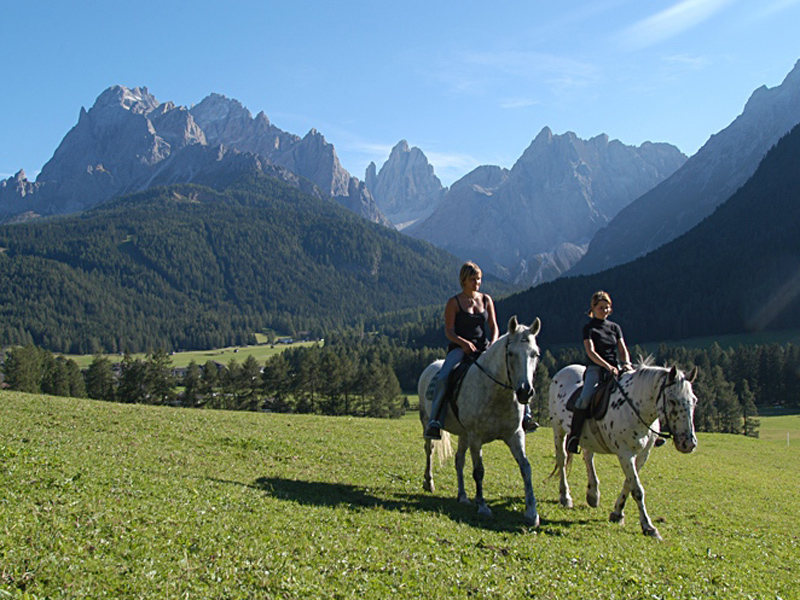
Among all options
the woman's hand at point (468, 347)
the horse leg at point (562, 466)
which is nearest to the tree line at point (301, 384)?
the horse leg at point (562, 466)

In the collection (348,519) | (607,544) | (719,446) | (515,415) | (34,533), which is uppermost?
(515,415)

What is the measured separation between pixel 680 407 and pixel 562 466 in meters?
4.44

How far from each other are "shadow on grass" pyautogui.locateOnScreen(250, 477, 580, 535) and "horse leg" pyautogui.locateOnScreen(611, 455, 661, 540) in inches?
54.6

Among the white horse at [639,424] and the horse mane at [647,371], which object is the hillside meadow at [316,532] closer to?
the white horse at [639,424]

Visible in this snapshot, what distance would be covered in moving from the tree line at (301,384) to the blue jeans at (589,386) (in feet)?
201

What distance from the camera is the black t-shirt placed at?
14.9 meters

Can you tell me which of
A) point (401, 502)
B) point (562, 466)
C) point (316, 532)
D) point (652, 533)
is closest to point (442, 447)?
point (562, 466)

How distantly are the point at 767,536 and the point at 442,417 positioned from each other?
30.9 ft

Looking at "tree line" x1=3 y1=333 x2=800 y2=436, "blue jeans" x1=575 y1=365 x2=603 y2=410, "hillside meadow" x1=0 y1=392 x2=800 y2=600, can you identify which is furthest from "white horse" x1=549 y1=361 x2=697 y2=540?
"tree line" x1=3 y1=333 x2=800 y2=436

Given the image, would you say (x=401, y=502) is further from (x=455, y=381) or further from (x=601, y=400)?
(x=601, y=400)

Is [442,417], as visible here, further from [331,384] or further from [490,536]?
[331,384]

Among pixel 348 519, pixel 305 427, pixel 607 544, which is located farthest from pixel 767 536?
pixel 305 427

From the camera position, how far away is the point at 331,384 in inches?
3593

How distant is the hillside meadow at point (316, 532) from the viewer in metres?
7.34
